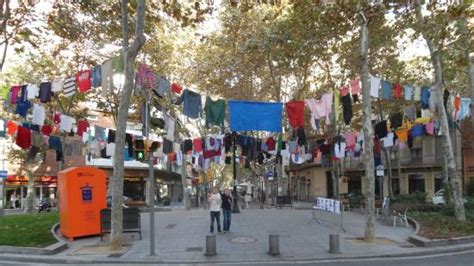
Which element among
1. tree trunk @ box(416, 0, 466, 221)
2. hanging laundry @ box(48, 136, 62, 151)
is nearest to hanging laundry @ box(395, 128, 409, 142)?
tree trunk @ box(416, 0, 466, 221)

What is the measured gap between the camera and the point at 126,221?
50.0ft

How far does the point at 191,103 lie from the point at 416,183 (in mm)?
34520

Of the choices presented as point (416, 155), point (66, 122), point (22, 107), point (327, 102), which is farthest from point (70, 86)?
point (416, 155)

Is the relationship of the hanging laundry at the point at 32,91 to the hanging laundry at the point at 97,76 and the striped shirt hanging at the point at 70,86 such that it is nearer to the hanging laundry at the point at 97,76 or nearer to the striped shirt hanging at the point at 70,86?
the striped shirt hanging at the point at 70,86

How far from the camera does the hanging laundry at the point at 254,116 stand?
19.3m

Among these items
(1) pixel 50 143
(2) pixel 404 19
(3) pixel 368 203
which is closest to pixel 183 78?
(1) pixel 50 143

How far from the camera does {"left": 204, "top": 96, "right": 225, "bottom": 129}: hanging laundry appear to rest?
19906 millimetres

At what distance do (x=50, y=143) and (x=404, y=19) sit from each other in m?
16.5

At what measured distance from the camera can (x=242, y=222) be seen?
20594 millimetres

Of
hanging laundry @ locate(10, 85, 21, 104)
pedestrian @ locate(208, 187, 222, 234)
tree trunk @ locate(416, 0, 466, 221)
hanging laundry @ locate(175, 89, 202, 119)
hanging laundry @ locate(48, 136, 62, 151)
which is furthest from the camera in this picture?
hanging laundry @ locate(48, 136, 62, 151)

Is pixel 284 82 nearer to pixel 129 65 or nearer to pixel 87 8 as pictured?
pixel 87 8

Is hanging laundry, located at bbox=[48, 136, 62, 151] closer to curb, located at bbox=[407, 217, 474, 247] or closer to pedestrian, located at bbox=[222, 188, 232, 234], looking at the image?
pedestrian, located at bbox=[222, 188, 232, 234]

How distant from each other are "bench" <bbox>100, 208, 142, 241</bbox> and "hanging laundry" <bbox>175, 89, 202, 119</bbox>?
519 centimetres

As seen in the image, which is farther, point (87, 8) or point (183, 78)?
point (183, 78)
